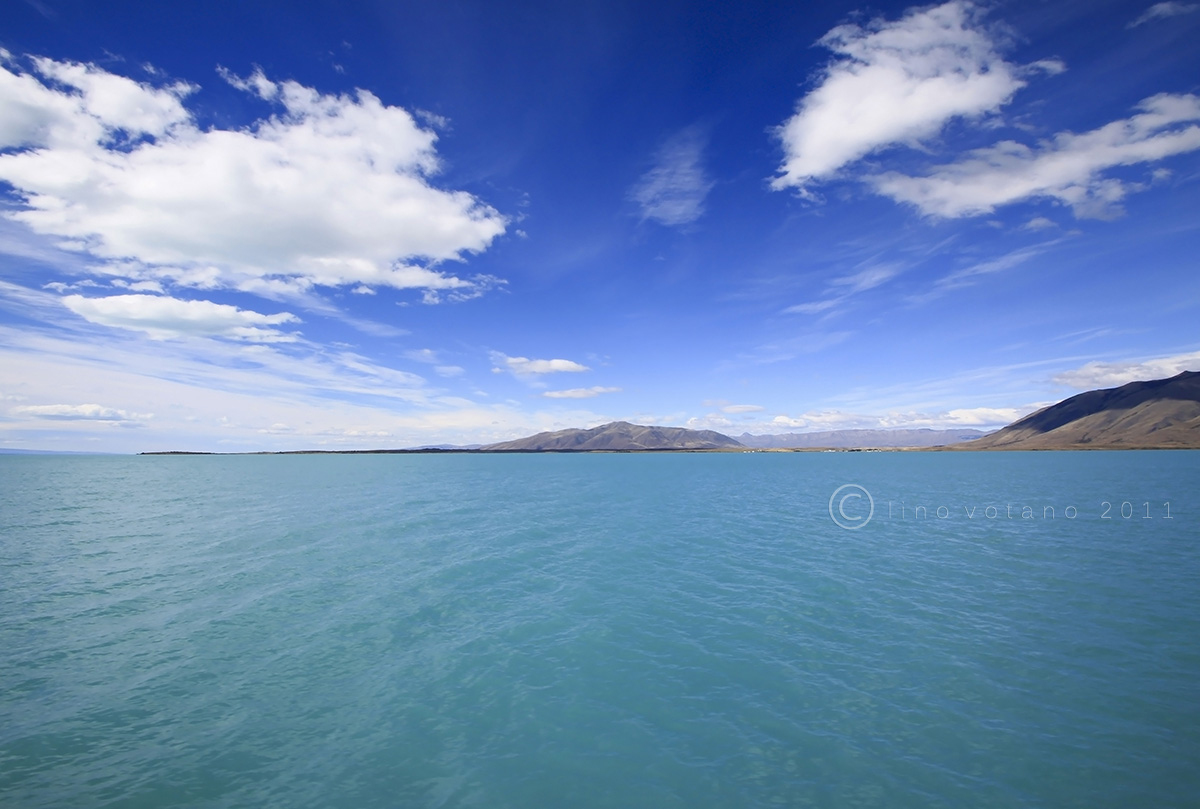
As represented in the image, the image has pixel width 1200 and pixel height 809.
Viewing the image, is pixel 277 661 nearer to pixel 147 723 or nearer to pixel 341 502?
pixel 147 723

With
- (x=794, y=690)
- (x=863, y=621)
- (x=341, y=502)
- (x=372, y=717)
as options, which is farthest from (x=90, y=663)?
(x=341, y=502)

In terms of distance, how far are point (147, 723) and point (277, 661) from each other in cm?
441

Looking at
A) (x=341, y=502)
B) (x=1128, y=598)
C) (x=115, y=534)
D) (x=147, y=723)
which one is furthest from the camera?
(x=341, y=502)

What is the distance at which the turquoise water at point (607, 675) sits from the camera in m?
12.4

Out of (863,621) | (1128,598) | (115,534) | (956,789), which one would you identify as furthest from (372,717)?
(115,534)

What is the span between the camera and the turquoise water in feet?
40.6

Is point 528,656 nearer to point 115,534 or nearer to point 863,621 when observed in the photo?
point 863,621

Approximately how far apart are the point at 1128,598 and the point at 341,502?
8166 centimetres

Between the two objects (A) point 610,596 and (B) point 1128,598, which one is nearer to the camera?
(B) point 1128,598

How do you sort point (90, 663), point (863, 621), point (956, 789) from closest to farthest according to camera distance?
1. point (956, 789)
2. point (90, 663)
3. point (863, 621)

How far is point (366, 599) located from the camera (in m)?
26.5

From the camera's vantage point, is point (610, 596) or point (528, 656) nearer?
point (528, 656)

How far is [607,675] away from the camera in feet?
59.1

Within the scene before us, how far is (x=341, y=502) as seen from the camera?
7275 cm
